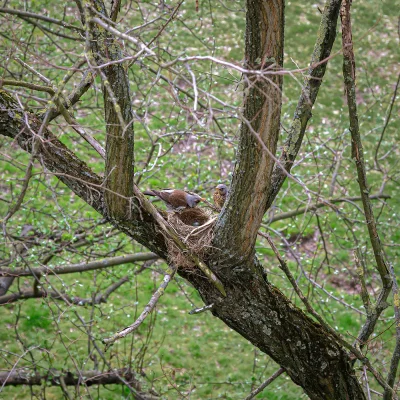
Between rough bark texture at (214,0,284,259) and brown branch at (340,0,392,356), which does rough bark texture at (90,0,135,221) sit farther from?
brown branch at (340,0,392,356)

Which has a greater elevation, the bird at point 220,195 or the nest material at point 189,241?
the bird at point 220,195

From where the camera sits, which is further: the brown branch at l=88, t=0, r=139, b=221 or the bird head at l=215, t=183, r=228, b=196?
the bird head at l=215, t=183, r=228, b=196

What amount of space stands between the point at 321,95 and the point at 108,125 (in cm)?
991

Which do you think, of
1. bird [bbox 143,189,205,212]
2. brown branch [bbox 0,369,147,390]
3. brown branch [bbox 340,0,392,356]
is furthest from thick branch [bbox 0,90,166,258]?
brown branch [bbox 0,369,147,390]

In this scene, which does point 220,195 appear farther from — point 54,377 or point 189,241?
point 54,377

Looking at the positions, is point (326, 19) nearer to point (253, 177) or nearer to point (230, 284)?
point (253, 177)

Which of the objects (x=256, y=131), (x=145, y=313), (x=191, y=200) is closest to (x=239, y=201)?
(x=256, y=131)

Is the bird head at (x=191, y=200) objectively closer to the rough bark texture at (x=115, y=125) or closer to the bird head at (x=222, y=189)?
the bird head at (x=222, y=189)

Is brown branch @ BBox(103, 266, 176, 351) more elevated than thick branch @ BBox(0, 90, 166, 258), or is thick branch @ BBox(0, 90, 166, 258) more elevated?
thick branch @ BBox(0, 90, 166, 258)

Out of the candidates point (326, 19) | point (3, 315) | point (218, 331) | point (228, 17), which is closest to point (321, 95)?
point (228, 17)

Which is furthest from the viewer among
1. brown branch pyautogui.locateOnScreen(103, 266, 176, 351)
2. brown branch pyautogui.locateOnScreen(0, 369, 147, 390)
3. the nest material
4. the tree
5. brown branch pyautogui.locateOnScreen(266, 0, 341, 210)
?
brown branch pyautogui.locateOnScreen(0, 369, 147, 390)

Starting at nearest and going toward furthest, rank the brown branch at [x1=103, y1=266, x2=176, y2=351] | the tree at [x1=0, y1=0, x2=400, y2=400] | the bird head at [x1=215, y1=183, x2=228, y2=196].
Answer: the brown branch at [x1=103, y1=266, x2=176, y2=351]
the tree at [x1=0, y1=0, x2=400, y2=400]
the bird head at [x1=215, y1=183, x2=228, y2=196]

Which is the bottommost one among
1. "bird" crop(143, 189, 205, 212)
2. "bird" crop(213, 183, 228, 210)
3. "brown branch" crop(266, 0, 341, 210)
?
"bird" crop(143, 189, 205, 212)

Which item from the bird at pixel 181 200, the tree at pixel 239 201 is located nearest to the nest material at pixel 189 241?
the tree at pixel 239 201
